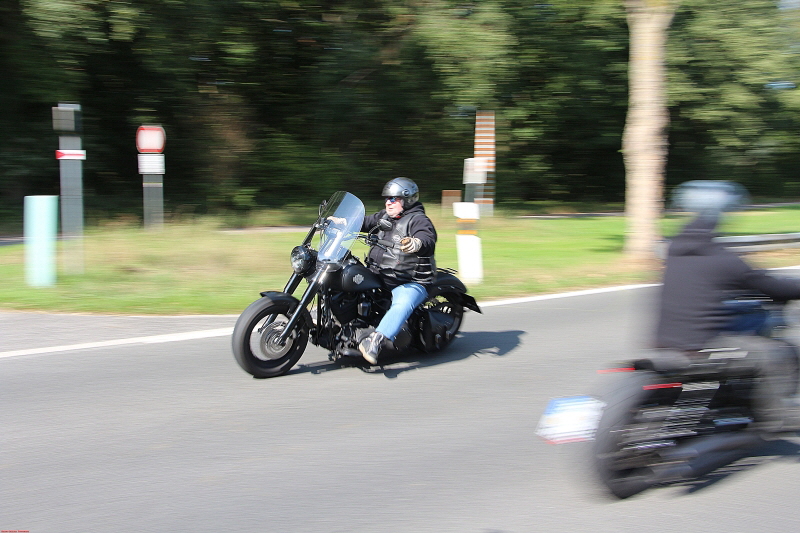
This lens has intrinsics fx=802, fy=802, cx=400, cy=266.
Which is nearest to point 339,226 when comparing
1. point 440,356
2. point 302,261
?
point 302,261

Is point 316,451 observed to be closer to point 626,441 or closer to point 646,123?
point 626,441

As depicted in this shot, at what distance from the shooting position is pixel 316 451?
4.83 m

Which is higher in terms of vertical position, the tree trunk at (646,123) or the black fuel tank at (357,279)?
the tree trunk at (646,123)

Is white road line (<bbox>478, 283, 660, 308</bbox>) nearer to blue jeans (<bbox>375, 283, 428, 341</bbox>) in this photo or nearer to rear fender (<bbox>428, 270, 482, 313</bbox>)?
rear fender (<bbox>428, 270, 482, 313</bbox>)

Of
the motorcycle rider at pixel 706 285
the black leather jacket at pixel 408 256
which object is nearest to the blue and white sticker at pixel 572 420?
the motorcycle rider at pixel 706 285

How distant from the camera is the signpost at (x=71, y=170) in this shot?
10.3 metres

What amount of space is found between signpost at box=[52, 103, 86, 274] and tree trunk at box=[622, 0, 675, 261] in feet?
27.1

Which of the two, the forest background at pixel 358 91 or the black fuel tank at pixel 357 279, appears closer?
the black fuel tank at pixel 357 279

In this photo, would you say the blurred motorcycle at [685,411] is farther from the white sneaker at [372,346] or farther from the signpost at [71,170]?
the signpost at [71,170]

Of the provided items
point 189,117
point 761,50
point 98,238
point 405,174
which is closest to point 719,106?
point 761,50

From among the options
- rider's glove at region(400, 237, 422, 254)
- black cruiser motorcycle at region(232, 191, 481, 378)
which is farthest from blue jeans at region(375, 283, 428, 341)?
rider's glove at region(400, 237, 422, 254)

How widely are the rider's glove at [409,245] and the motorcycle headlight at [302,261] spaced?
2.36 ft

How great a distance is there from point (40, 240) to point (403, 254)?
210 inches

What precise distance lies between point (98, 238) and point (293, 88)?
35.3 ft
